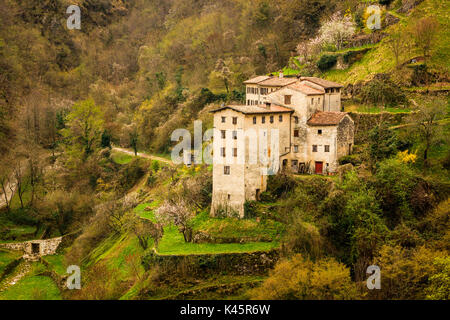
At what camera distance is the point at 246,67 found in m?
85.9

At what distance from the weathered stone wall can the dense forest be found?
0.12 meters

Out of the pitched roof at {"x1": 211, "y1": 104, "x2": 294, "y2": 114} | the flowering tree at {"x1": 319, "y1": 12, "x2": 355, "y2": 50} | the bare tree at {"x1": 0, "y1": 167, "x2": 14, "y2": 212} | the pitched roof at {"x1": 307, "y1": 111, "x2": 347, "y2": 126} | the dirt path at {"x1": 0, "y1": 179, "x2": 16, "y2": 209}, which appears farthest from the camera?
the flowering tree at {"x1": 319, "y1": 12, "x2": 355, "y2": 50}

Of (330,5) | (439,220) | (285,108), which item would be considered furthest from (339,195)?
(330,5)

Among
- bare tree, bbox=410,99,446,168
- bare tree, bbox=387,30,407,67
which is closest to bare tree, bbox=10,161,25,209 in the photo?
bare tree, bbox=410,99,446,168

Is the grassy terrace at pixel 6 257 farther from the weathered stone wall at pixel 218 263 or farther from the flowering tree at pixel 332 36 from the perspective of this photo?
the flowering tree at pixel 332 36

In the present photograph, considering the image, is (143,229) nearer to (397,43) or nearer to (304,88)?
(304,88)

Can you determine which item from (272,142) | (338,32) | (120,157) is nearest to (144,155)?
(120,157)

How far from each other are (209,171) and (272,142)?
10.9 metres

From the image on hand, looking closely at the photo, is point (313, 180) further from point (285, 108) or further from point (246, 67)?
point (246, 67)

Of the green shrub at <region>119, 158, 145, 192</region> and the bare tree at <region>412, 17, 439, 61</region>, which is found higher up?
the bare tree at <region>412, 17, 439, 61</region>

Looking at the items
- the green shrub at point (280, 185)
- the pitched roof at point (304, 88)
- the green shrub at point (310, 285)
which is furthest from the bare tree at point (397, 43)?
the green shrub at point (310, 285)

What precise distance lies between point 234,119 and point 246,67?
42690 millimetres

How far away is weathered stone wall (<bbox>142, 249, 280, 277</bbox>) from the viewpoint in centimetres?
4122

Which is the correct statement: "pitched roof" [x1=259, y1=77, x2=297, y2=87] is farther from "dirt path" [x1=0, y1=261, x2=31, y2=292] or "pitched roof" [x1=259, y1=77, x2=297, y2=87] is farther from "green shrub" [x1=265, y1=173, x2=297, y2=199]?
"dirt path" [x1=0, y1=261, x2=31, y2=292]
